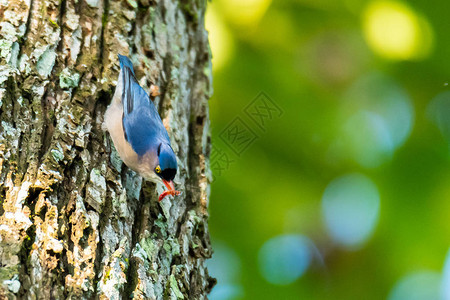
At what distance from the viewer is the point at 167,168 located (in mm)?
2914

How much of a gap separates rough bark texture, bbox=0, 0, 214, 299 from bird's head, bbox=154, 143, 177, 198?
0.26 ft

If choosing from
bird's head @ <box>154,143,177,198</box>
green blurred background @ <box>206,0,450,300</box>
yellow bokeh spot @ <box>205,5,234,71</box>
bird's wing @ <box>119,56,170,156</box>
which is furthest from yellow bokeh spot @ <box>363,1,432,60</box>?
bird's head @ <box>154,143,177,198</box>

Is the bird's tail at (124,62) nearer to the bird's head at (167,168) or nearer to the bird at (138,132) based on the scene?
the bird at (138,132)

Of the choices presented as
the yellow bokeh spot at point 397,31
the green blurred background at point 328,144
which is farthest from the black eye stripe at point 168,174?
the yellow bokeh spot at point 397,31

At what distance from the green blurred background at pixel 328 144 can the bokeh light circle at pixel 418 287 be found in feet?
0.04

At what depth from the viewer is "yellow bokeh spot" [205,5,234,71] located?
546 cm

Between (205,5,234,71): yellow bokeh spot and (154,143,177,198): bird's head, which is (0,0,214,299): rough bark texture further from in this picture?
(205,5,234,71): yellow bokeh spot

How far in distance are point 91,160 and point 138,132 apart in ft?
2.80

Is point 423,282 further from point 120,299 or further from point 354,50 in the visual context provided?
point 120,299

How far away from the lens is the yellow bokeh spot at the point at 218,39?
5465mm

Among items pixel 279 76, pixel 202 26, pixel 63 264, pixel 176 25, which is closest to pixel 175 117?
pixel 176 25

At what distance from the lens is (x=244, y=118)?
529cm

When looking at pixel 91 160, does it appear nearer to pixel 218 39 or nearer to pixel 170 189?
pixel 170 189

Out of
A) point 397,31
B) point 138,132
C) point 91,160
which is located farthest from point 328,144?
point 91,160
